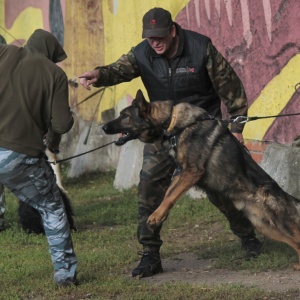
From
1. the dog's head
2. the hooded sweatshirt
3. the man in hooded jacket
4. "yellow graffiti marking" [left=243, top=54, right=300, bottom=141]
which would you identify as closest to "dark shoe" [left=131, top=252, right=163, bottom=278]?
the man in hooded jacket

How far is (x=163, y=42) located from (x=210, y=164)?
102cm

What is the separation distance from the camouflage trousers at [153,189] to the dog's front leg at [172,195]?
0.31m

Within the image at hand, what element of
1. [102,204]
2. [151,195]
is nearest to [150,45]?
[151,195]

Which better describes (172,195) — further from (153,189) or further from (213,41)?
(213,41)

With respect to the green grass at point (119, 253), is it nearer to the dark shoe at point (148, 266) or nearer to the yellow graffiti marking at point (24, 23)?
the dark shoe at point (148, 266)

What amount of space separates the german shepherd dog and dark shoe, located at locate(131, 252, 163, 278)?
A: 573mm

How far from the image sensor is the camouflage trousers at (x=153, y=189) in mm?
6859

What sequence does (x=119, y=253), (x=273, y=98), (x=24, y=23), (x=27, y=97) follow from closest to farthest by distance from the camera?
(x=27, y=97) → (x=119, y=253) → (x=273, y=98) → (x=24, y=23)

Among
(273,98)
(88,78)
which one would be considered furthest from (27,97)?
(273,98)

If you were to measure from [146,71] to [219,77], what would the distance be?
0.60m

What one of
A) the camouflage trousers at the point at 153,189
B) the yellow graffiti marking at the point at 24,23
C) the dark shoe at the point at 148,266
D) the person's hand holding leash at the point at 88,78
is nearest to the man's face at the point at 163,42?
the person's hand holding leash at the point at 88,78

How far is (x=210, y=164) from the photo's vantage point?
6590mm

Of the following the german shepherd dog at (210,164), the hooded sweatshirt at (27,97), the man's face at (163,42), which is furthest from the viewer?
the man's face at (163,42)

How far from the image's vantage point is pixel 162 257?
25.3 ft
